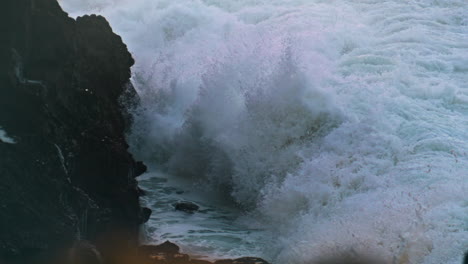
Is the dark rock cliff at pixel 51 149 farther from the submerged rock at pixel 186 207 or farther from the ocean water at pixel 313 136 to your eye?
the submerged rock at pixel 186 207

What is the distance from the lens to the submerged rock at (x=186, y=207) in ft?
29.2

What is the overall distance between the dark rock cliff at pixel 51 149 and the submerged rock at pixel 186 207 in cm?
175

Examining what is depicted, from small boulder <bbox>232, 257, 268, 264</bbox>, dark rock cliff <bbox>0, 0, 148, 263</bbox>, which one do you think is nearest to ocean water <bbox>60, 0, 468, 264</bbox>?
small boulder <bbox>232, 257, 268, 264</bbox>

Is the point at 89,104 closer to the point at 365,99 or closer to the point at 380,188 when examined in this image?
the point at 380,188

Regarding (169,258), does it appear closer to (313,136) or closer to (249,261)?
(249,261)

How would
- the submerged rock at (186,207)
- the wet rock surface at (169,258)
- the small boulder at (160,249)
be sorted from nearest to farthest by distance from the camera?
1. the wet rock surface at (169,258)
2. the small boulder at (160,249)
3. the submerged rock at (186,207)

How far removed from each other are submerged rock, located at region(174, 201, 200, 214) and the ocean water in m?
0.13

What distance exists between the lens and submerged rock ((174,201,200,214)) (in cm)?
890

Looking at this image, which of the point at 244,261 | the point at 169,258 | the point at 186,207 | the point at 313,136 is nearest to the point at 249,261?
the point at 244,261

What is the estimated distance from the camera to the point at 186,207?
8.94 meters

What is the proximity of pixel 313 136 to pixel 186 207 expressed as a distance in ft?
7.33

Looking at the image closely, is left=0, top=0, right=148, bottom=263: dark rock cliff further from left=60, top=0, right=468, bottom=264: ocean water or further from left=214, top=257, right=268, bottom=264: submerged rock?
left=60, top=0, right=468, bottom=264: ocean water

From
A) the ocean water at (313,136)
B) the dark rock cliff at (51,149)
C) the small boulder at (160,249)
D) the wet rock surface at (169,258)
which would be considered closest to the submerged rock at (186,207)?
the ocean water at (313,136)

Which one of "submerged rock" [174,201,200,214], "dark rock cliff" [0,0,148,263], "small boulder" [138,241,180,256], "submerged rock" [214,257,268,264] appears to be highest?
"dark rock cliff" [0,0,148,263]
